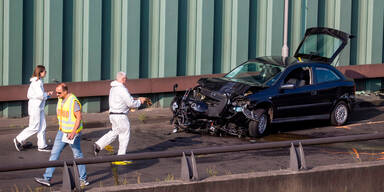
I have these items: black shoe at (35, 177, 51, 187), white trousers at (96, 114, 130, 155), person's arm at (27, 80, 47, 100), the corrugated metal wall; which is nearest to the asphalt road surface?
black shoe at (35, 177, 51, 187)

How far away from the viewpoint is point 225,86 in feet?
49.5

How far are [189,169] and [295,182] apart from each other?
1618mm

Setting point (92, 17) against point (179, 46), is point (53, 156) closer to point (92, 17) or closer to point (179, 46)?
point (92, 17)

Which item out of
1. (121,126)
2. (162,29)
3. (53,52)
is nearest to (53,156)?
(121,126)

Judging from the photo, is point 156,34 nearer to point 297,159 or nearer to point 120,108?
point 120,108

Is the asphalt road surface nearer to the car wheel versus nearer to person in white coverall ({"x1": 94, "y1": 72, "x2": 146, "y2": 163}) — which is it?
the car wheel

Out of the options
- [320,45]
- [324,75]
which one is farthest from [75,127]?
[320,45]

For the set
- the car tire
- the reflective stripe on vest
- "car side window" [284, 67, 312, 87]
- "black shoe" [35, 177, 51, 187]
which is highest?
"car side window" [284, 67, 312, 87]

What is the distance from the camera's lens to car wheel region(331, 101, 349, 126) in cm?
1634

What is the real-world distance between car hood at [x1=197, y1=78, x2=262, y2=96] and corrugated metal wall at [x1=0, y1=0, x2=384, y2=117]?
9.78ft

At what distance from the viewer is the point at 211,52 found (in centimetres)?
1886

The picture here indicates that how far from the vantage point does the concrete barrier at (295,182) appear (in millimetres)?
9219

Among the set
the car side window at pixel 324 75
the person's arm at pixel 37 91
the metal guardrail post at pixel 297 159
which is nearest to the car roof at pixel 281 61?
the car side window at pixel 324 75

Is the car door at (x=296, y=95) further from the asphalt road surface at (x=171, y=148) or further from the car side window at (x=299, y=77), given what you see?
the asphalt road surface at (x=171, y=148)
